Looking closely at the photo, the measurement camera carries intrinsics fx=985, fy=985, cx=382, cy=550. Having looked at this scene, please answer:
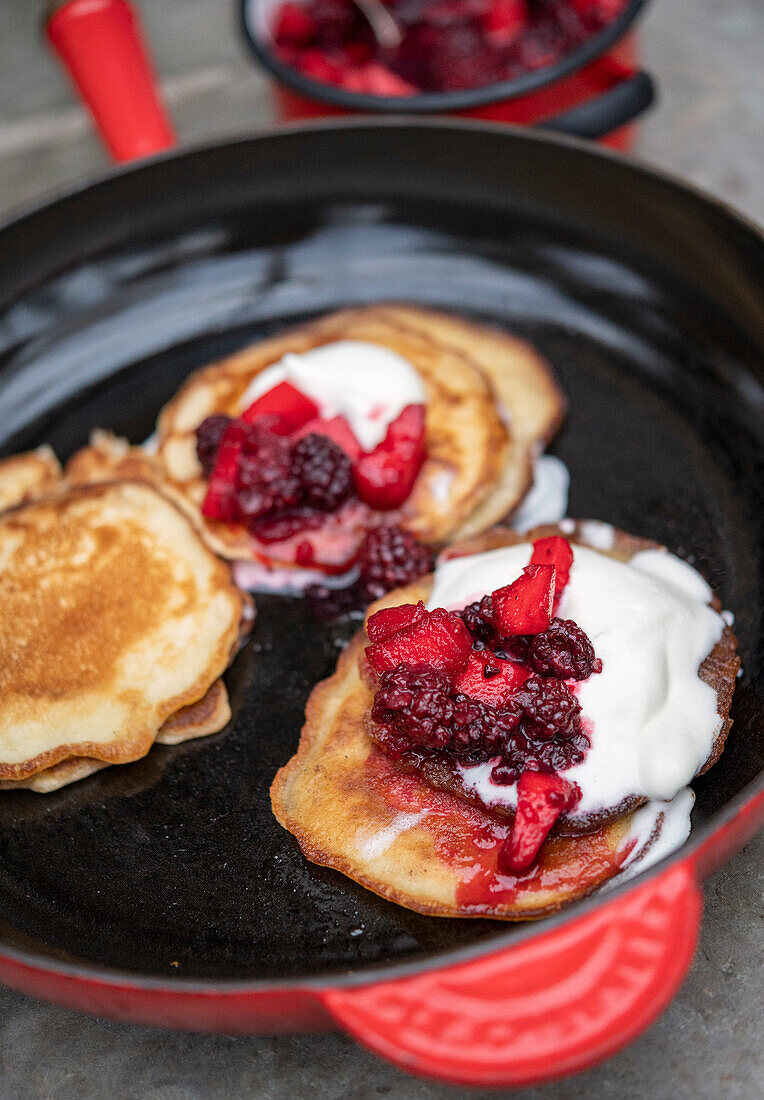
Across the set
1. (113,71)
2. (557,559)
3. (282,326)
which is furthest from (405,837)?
(113,71)

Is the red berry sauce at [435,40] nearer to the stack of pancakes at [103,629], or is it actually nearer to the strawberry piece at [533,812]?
the stack of pancakes at [103,629]

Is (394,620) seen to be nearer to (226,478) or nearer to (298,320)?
(226,478)

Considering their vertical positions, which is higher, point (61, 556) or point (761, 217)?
point (61, 556)

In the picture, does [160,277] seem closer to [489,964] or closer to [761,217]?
[761,217]

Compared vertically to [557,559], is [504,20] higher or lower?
higher

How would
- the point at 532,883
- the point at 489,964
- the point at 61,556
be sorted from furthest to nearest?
1. the point at 61,556
2. the point at 532,883
3. the point at 489,964

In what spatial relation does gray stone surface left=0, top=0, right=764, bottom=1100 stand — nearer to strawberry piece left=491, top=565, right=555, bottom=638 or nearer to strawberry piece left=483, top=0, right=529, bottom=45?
strawberry piece left=491, top=565, right=555, bottom=638

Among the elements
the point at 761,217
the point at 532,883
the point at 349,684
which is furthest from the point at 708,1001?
the point at 761,217
